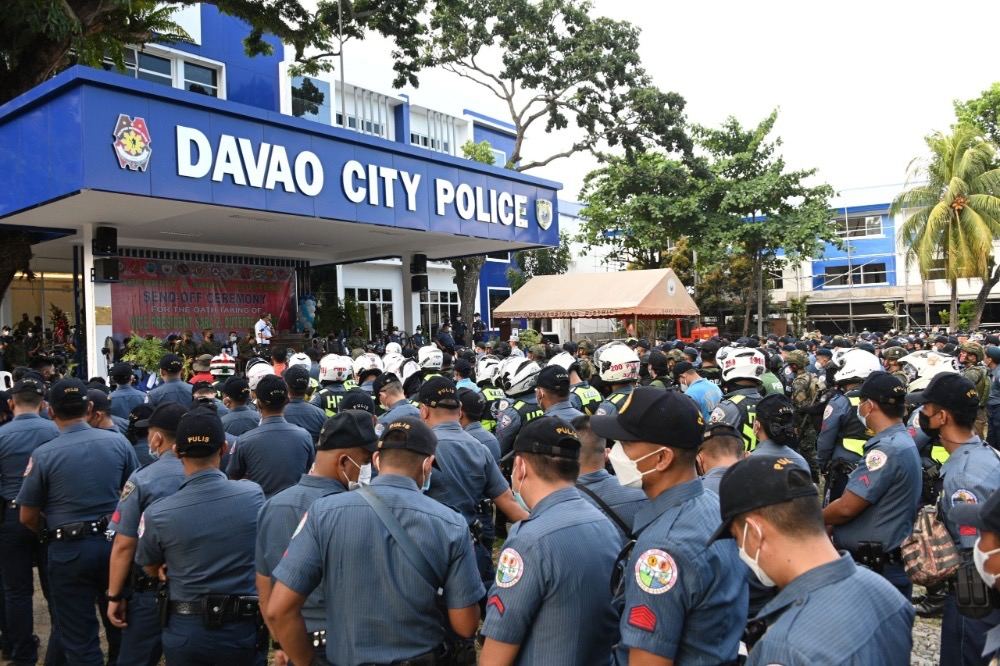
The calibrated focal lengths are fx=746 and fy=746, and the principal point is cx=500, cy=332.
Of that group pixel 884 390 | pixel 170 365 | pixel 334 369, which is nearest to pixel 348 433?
pixel 884 390

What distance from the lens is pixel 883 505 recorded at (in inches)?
163

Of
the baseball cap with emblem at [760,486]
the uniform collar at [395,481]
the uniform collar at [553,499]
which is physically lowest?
the uniform collar at [553,499]

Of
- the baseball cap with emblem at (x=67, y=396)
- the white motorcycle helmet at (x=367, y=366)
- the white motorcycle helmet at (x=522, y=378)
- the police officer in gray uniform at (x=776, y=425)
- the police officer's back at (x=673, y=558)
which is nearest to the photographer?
the police officer's back at (x=673, y=558)

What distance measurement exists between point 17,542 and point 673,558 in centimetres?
499

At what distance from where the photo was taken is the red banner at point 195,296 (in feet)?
62.2

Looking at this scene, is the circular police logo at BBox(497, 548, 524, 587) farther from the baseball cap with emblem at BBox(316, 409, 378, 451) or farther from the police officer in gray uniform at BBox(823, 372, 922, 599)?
the police officer in gray uniform at BBox(823, 372, 922, 599)

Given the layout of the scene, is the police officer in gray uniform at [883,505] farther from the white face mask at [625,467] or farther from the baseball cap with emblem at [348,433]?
the baseball cap with emblem at [348,433]

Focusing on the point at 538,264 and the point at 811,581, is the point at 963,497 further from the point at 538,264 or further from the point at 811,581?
the point at 538,264

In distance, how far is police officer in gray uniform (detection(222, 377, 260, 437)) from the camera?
6.33m

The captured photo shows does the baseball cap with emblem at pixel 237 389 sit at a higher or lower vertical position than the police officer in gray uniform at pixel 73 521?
higher

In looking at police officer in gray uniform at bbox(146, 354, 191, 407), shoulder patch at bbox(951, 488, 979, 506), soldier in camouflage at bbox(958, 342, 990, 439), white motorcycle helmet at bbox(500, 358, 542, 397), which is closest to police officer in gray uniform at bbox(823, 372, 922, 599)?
shoulder patch at bbox(951, 488, 979, 506)

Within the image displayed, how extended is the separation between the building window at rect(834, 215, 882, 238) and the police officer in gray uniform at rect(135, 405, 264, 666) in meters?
44.5

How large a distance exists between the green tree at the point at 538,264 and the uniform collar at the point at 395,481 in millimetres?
32505

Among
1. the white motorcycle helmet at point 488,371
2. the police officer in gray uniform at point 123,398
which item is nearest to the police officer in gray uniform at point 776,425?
the white motorcycle helmet at point 488,371
